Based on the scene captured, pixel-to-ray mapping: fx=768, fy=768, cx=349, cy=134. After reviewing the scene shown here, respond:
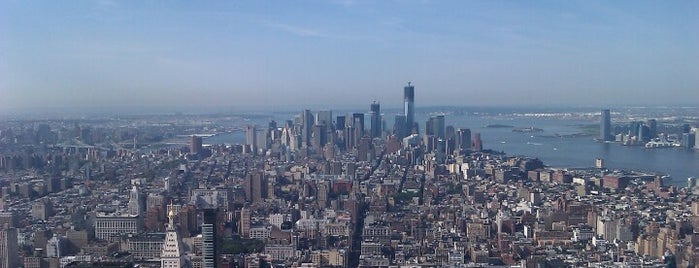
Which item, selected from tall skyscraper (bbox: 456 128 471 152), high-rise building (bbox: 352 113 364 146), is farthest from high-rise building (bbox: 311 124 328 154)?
tall skyscraper (bbox: 456 128 471 152)

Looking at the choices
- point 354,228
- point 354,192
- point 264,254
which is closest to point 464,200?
point 354,192

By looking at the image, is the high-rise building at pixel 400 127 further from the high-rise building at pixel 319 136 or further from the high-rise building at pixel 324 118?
the high-rise building at pixel 324 118

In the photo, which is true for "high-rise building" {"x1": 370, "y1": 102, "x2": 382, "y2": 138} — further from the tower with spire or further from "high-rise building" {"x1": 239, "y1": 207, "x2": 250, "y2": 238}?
the tower with spire

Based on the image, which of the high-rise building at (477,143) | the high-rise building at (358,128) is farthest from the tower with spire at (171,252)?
the high-rise building at (477,143)

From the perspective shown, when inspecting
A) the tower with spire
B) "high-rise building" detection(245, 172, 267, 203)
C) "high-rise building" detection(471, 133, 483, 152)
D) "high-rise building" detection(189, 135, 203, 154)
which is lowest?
the tower with spire

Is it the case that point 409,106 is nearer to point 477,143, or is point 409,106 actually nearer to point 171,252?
point 477,143

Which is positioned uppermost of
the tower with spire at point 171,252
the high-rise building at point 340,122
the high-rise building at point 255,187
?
the high-rise building at point 340,122

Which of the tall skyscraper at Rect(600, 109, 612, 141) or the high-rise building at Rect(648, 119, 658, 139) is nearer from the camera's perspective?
the high-rise building at Rect(648, 119, 658, 139)
